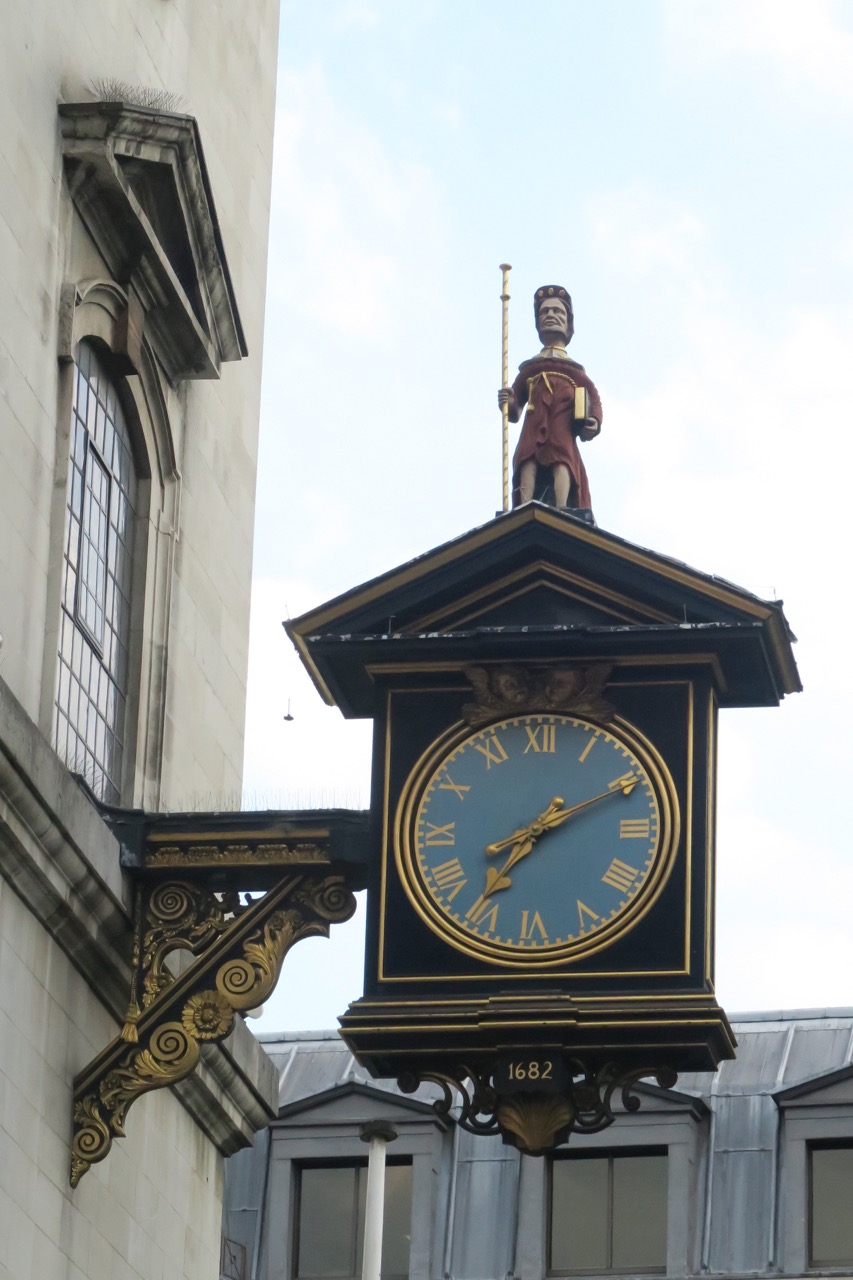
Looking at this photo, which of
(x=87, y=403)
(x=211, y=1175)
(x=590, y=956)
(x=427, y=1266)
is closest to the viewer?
(x=590, y=956)

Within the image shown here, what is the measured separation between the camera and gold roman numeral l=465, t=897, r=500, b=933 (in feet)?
60.2

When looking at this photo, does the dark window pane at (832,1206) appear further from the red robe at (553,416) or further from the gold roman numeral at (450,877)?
the gold roman numeral at (450,877)

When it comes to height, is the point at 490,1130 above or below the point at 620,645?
below

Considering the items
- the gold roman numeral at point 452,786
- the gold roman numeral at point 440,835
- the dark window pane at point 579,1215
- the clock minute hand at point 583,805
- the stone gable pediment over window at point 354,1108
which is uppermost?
the stone gable pediment over window at point 354,1108

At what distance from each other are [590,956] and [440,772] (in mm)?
1527

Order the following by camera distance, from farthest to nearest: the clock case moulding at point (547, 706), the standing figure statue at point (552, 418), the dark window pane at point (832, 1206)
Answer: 1. the dark window pane at point (832, 1206)
2. the standing figure statue at point (552, 418)
3. the clock case moulding at point (547, 706)

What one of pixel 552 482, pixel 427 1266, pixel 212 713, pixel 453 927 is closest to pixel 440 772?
pixel 453 927

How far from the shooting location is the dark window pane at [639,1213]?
35062 mm

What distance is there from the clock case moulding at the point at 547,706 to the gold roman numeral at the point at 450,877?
8.3 inches

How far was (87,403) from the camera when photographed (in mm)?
20578

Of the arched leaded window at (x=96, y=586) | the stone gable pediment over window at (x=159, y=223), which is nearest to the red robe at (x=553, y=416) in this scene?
the stone gable pediment over window at (x=159, y=223)

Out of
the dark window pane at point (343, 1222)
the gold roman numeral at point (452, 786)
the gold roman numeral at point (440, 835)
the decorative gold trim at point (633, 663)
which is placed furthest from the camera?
the dark window pane at point (343, 1222)

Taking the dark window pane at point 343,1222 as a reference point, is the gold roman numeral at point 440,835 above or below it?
below

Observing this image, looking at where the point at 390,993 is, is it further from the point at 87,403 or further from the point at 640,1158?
the point at 640,1158
